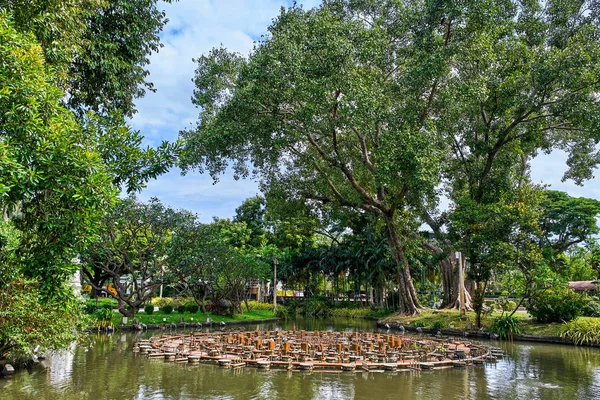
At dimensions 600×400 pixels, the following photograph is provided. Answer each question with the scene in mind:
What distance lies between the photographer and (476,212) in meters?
19.7

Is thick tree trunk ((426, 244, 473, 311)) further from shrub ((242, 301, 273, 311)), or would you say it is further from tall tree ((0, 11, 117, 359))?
tall tree ((0, 11, 117, 359))

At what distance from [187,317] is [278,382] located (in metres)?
17.1

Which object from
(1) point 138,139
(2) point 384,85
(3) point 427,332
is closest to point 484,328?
(3) point 427,332

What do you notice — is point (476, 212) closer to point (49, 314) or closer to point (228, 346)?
point (228, 346)

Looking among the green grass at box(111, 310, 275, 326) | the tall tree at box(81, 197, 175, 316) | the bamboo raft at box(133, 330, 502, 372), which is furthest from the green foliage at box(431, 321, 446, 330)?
the tall tree at box(81, 197, 175, 316)

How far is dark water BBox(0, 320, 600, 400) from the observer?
896 centimetres

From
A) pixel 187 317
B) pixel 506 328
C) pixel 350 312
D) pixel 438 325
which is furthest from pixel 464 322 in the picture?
pixel 350 312

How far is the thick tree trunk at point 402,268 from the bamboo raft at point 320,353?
7914mm

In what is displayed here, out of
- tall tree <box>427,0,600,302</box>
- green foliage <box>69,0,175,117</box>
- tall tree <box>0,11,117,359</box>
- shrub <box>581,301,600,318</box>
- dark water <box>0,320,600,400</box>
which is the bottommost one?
dark water <box>0,320,600,400</box>

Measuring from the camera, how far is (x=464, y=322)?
2158 centimetres

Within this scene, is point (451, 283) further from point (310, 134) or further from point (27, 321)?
point (27, 321)

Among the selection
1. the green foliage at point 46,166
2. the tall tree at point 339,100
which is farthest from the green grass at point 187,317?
the green foliage at point 46,166

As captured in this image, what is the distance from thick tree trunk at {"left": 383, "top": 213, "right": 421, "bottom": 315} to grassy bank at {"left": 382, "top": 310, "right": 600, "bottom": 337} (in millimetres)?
791

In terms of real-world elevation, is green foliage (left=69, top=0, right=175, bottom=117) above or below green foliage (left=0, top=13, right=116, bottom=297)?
above
